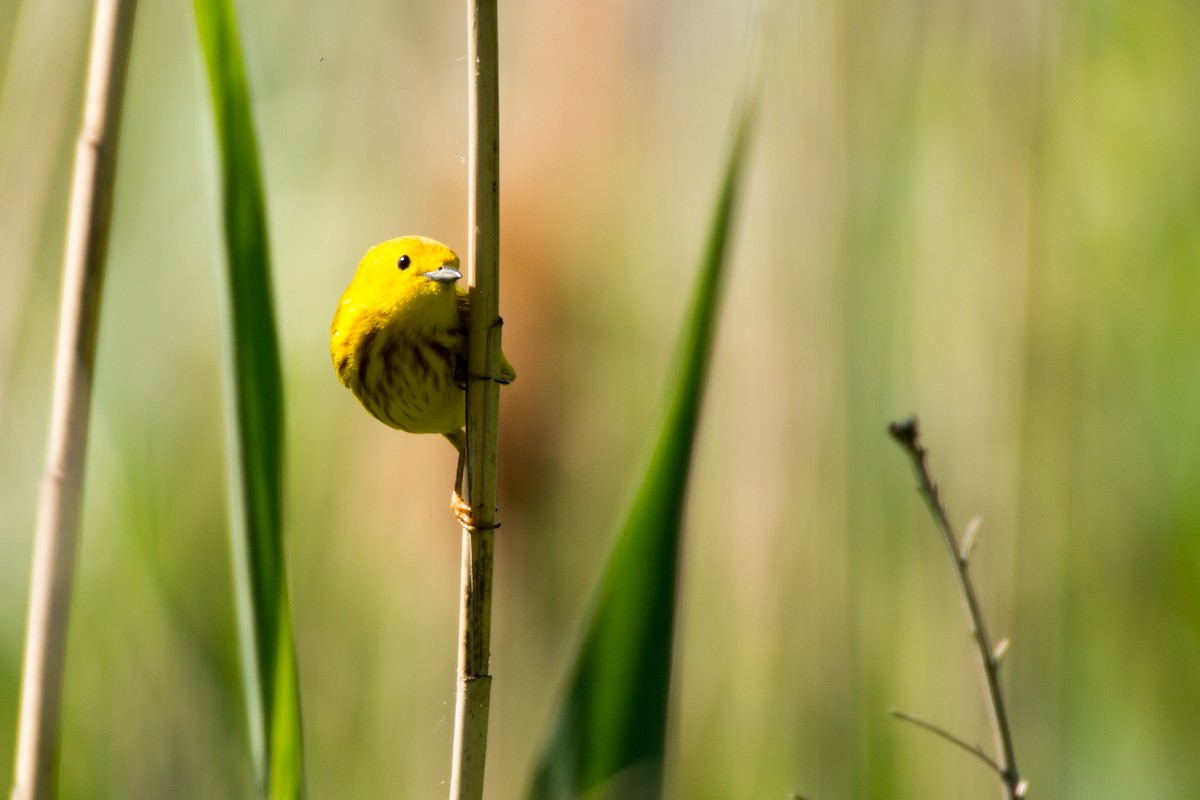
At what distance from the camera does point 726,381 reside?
81.7 inches

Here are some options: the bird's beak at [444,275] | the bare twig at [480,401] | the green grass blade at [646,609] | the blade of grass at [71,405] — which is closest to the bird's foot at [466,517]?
the bare twig at [480,401]

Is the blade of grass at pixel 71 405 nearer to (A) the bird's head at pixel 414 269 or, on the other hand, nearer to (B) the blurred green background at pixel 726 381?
(A) the bird's head at pixel 414 269

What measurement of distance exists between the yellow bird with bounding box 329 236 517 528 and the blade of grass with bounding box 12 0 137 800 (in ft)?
0.97

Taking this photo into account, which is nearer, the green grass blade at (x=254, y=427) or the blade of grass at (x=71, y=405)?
the green grass blade at (x=254, y=427)

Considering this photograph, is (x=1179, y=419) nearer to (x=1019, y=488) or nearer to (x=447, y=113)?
(x=1019, y=488)

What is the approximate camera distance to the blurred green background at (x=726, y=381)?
1.78 metres

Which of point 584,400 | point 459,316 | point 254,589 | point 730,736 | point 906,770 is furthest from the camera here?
point 584,400

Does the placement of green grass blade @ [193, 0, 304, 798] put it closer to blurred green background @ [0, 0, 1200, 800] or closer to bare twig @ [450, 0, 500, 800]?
bare twig @ [450, 0, 500, 800]

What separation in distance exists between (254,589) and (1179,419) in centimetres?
144

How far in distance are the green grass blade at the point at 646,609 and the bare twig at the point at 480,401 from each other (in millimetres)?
89

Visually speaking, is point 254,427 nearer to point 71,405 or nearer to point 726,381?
point 71,405

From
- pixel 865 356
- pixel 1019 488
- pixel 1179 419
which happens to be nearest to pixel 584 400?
pixel 865 356

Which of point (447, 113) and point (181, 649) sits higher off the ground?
point (447, 113)

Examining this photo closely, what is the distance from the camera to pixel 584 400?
1.97m
